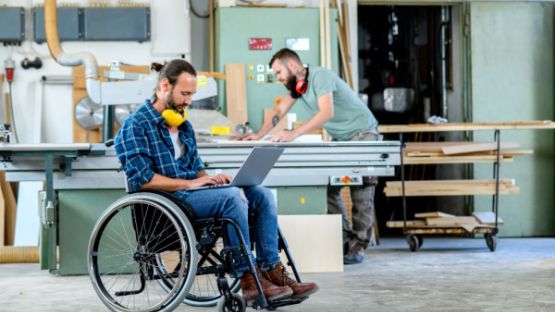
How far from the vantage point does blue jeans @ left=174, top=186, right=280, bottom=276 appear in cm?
380

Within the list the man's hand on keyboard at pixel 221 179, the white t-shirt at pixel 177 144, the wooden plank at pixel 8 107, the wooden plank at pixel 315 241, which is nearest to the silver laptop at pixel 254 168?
the man's hand on keyboard at pixel 221 179

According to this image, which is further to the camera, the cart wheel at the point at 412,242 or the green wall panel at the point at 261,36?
the green wall panel at the point at 261,36

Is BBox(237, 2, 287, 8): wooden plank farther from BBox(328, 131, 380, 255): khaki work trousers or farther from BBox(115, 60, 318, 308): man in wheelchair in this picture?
BBox(115, 60, 318, 308): man in wheelchair

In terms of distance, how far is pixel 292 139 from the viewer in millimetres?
5723

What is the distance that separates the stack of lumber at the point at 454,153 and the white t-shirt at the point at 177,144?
3.93 metres

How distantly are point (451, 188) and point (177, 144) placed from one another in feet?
13.7

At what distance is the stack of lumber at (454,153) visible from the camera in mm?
7805

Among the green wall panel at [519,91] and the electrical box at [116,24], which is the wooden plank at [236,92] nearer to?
the electrical box at [116,24]

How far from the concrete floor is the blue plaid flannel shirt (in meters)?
0.68

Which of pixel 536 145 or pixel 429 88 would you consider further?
pixel 429 88

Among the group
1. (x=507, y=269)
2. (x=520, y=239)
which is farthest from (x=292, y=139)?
(x=520, y=239)

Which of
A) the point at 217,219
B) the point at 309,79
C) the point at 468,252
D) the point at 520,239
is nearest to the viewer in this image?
the point at 217,219

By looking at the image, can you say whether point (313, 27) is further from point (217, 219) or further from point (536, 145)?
point (217, 219)

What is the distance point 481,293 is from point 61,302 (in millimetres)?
2011
